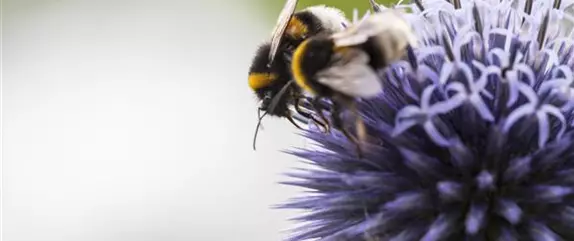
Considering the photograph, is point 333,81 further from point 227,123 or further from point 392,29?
point 227,123

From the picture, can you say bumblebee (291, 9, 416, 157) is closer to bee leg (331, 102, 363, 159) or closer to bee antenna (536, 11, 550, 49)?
bee leg (331, 102, 363, 159)

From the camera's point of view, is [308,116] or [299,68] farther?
[308,116]

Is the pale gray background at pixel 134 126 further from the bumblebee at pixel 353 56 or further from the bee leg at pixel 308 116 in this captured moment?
the bumblebee at pixel 353 56

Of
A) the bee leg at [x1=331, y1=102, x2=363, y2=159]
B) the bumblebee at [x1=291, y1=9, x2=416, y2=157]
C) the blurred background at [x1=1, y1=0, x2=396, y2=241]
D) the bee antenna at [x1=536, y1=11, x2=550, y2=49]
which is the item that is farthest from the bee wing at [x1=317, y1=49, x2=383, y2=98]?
the blurred background at [x1=1, y1=0, x2=396, y2=241]

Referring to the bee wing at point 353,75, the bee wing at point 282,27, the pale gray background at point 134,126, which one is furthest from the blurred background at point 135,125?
the bee wing at point 353,75

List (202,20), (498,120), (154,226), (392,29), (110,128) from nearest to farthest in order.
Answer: (392,29)
(498,120)
(154,226)
(110,128)
(202,20)

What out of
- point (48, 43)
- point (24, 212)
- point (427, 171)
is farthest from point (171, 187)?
point (427, 171)

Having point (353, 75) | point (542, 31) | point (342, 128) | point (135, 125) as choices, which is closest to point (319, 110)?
point (342, 128)

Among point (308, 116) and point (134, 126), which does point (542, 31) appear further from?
point (134, 126)
